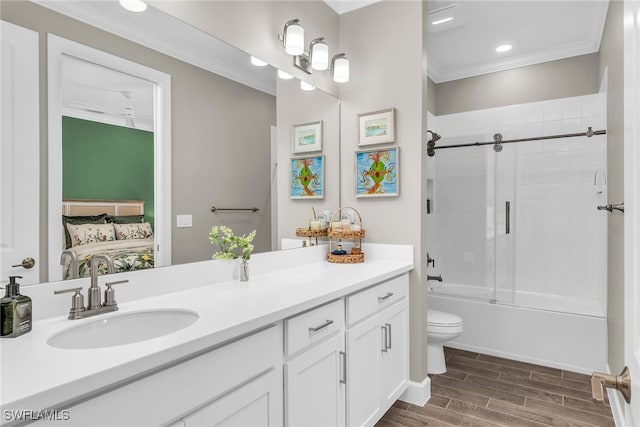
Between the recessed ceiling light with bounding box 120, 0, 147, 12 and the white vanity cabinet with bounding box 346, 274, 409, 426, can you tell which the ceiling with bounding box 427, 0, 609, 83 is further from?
the white vanity cabinet with bounding box 346, 274, 409, 426

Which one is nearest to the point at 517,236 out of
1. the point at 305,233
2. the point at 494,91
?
the point at 494,91

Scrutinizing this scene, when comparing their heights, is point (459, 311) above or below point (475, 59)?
below

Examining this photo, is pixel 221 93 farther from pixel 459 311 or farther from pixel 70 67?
pixel 459 311

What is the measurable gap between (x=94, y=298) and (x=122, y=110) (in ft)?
2.19

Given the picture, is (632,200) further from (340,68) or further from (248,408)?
(340,68)

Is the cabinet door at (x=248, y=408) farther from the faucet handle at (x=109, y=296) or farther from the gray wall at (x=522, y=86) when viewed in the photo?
the gray wall at (x=522, y=86)

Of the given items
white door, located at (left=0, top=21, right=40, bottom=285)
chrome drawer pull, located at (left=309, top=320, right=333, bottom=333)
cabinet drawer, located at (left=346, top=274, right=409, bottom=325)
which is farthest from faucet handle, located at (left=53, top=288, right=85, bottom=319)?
cabinet drawer, located at (left=346, top=274, right=409, bottom=325)

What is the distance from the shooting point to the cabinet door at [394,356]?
196 centimetres

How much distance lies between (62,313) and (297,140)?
5.09ft

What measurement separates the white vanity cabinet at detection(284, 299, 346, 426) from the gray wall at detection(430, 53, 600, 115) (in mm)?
3013

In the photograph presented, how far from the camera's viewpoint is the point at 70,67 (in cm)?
119

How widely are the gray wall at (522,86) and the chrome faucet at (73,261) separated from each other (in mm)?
3605

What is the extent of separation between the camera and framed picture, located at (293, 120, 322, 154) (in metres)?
2.30

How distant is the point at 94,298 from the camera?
1.14 meters
